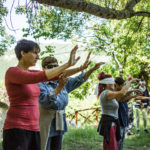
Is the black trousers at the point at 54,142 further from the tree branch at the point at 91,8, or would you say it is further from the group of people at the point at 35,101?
Result: the tree branch at the point at 91,8

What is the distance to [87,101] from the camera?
1594 cm

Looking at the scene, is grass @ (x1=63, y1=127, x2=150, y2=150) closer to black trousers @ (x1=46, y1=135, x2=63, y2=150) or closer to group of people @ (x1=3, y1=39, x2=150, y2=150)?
→ group of people @ (x1=3, y1=39, x2=150, y2=150)

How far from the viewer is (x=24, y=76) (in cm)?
164

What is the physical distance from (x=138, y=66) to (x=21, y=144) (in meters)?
8.45

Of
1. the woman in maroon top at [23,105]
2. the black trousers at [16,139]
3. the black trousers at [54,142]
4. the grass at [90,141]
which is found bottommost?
the grass at [90,141]

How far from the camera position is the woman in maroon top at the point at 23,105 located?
66.9 inches

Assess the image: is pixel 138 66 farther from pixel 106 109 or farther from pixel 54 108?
pixel 54 108

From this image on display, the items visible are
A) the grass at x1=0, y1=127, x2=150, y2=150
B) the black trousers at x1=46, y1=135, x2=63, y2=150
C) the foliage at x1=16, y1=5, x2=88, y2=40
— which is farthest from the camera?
the grass at x1=0, y1=127, x2=150, y2=150

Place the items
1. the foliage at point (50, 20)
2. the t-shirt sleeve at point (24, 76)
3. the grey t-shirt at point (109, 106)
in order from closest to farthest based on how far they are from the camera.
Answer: the t-shirt sleeve at point (24, 76)
the grey t-shirt at point (109, 106)
the foliage at point (50, 20)

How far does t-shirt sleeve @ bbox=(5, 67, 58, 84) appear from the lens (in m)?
1.59

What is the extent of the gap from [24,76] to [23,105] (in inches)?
10.6

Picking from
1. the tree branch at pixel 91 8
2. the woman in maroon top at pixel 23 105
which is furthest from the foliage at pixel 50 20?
the woman in maroon top at pixel 23 105

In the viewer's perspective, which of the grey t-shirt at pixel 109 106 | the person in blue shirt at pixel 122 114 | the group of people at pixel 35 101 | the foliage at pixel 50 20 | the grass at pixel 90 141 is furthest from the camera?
the grass at pixel 90 141

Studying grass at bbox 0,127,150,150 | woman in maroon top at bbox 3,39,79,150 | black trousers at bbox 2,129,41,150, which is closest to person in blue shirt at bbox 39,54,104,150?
woman in maroon top at bbox 3,39,79,150
